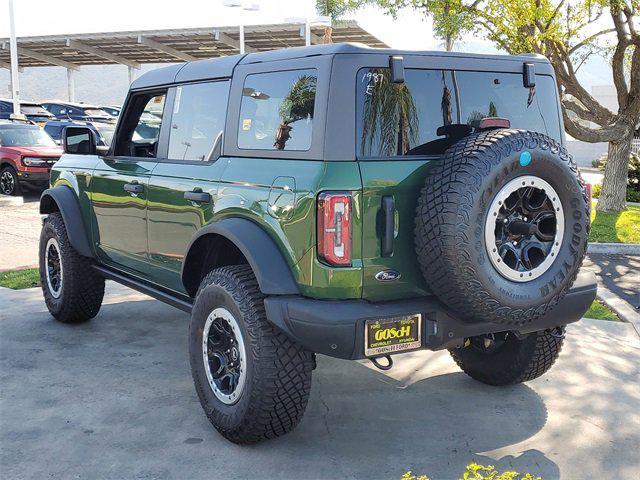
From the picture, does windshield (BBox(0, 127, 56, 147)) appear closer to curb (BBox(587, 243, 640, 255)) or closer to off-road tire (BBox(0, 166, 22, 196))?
Result: off-road tire (BBox(0, 166, 22, 196))

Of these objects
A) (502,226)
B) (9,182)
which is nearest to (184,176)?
(502,226)

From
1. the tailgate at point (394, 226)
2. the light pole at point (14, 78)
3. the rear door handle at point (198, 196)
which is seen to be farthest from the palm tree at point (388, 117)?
the light pole at point (14, 78)

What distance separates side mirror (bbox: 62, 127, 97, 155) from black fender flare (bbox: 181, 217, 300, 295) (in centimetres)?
239

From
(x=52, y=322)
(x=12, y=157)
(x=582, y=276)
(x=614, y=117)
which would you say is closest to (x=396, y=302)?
(x=582, y=276)

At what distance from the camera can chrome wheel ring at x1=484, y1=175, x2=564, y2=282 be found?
345cm

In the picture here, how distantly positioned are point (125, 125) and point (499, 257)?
3.15m

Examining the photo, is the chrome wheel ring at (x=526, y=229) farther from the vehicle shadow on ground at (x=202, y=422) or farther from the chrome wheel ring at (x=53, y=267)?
the chrome wheel ring at (x=53, y=267)

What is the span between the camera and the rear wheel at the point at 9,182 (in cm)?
1589

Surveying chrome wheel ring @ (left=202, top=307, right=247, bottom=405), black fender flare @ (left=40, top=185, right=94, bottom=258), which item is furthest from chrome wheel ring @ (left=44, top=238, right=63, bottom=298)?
chrome wheel ring @ (left=202, top=307, right=247, bottom=405)

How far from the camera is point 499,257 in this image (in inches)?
135

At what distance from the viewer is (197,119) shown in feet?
15.0

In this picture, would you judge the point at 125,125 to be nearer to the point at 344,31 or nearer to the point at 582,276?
the point at 582,276

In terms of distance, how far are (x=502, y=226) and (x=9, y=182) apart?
14686mm

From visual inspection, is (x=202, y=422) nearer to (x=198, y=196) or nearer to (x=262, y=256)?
(x=262, y=256)
